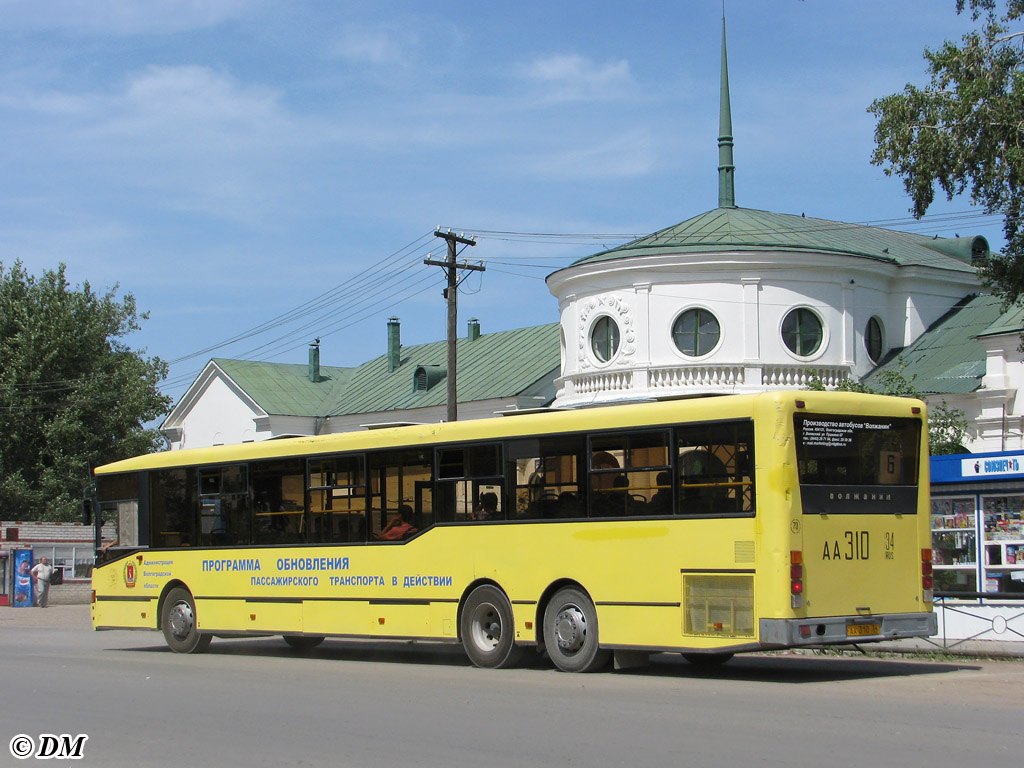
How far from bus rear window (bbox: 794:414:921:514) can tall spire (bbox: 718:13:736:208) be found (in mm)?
31231

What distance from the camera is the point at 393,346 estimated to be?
6294 cm

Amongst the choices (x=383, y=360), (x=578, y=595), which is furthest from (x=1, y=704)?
(x=383, y=360)

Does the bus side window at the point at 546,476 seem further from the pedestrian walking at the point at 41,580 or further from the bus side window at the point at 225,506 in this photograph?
the pedestrian walking at the point at 41,580

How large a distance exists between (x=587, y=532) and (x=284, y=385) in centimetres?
4912

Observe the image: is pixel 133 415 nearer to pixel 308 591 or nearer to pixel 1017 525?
pixel 308 591

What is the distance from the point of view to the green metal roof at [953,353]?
1409 inches

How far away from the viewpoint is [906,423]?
1516cm

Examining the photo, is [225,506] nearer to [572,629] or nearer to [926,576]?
[572,629]

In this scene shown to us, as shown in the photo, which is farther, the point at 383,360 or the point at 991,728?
the point at 383,360

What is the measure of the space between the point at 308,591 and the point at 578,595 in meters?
4.92

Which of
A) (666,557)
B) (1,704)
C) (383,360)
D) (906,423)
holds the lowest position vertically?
(1,704)

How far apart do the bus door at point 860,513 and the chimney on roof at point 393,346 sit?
157 feet

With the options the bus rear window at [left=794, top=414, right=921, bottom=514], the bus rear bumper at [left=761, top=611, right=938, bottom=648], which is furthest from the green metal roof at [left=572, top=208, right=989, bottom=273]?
the bus rear bumper at [left=761, top=611, right=938, bottom=648]

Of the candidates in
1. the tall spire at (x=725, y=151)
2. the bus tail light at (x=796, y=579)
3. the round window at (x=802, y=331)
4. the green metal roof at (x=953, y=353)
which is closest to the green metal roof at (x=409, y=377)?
the tall spire at (x=725, y=151)
